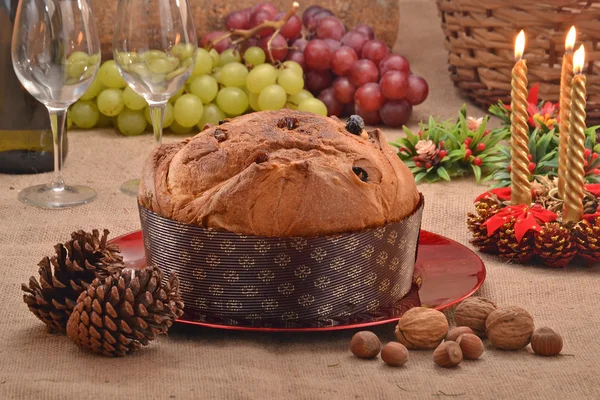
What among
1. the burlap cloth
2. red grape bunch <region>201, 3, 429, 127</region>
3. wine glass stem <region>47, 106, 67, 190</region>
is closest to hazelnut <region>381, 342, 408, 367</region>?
the burlap cloth

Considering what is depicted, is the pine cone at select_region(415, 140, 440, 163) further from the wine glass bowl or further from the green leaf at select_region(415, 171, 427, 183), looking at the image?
the wine glass bowl

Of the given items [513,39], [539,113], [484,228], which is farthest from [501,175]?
[513,39]

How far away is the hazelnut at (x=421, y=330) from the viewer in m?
1.15

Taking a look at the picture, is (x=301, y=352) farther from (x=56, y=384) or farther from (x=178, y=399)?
(x=56, y=384)

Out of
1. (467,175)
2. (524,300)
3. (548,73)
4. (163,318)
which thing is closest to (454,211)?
(467,175)

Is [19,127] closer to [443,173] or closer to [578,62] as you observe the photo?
[443,173]

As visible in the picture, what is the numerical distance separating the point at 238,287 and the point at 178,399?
0.19m

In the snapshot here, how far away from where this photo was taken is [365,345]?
3.68 feet

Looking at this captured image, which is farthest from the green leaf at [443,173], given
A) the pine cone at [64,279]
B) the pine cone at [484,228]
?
the pine cone at [64,279]

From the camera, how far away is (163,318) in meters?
1.10

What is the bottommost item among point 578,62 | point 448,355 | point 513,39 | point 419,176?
point 419,176

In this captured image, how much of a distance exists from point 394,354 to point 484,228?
20.6 inches

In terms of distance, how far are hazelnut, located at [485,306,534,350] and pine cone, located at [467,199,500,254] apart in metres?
0.40

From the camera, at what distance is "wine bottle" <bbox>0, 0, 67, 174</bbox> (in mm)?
2094
